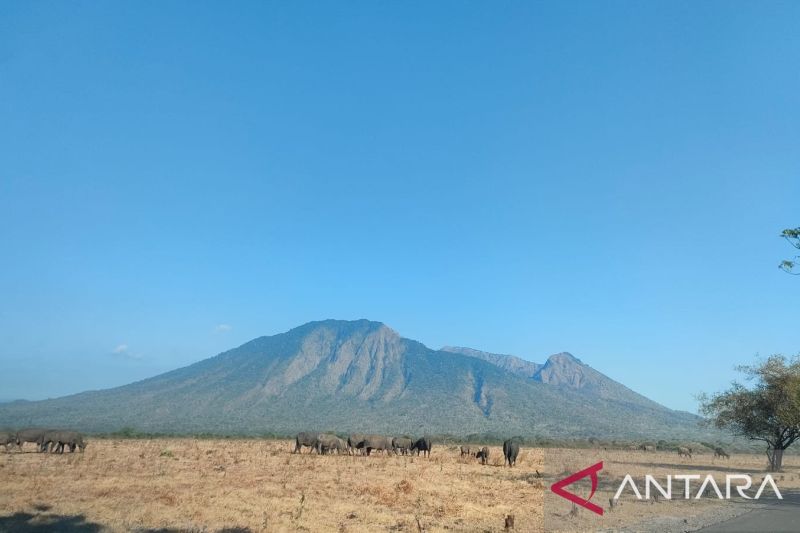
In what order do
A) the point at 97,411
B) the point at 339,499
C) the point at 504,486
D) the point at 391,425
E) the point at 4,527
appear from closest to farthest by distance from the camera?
the point at 4,527 < the point at 339,499 < the point at 504,486 < the point at 391,425 < the point at 97,411

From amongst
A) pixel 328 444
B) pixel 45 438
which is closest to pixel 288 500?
pixel 328 444

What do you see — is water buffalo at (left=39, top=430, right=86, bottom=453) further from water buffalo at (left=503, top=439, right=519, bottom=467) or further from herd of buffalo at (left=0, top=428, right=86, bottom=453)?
water buffalo at (left=503, top=439, right=519, bottom=467)

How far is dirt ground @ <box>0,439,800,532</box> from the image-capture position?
56.3 ft

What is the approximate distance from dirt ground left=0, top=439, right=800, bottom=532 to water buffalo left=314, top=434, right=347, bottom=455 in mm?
12671

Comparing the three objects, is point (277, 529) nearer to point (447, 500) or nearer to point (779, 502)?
point (447, 500)

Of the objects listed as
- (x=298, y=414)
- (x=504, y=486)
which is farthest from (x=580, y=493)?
(x=298, y=414)

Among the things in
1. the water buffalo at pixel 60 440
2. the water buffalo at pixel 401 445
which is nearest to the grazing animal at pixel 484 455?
the water buffalo at pixel 401 445

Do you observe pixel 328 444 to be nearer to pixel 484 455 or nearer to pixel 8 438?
pixel 484 455

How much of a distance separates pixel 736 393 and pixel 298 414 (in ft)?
537

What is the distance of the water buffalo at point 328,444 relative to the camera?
152 feet

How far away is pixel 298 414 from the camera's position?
191 metres

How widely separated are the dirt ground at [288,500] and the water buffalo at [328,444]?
41.6ft

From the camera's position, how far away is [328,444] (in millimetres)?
46875

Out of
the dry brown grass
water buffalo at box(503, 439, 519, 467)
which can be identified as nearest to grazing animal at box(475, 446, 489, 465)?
water buffalo at box(503, 439, 519, 467)
